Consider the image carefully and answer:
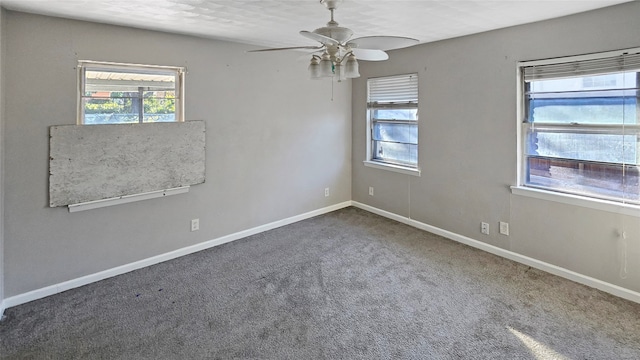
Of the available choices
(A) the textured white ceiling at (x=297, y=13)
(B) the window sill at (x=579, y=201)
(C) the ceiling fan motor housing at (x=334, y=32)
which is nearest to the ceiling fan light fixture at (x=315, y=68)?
(C) the ceiling fan motor housing at (x=334, y=32)

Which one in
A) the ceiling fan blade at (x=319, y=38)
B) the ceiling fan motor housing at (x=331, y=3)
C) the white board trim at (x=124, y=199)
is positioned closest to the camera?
the ceiling fan blade at (x=319, y=38)

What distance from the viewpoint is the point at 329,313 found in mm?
2525

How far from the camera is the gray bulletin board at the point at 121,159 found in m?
2.76

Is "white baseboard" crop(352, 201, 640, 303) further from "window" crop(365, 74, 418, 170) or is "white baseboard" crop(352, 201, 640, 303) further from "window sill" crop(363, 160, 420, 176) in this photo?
"window" crop(365, 74, 418, 170)

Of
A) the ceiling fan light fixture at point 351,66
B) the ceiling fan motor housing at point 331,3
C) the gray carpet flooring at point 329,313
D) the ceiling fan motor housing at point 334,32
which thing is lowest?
the gray carpet flooring at point 329,313

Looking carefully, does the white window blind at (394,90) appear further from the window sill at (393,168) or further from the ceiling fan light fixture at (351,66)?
the ceiling fan light fixture at (351,66)

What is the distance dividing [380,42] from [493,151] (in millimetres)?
2131

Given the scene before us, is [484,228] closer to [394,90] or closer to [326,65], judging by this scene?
[394,90]

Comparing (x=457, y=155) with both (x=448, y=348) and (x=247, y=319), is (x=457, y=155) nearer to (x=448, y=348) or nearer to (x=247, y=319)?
(x=448, y=348)

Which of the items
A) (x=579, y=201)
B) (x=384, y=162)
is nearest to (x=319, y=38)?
(x=579, y=201)

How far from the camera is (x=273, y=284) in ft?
9.72

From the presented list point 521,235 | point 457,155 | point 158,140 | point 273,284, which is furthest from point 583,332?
point 158,140

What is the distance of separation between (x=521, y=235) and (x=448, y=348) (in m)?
1.74

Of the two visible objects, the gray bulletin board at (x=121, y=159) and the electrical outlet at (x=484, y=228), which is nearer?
the gray bulletin board at (x=121, y=159)
